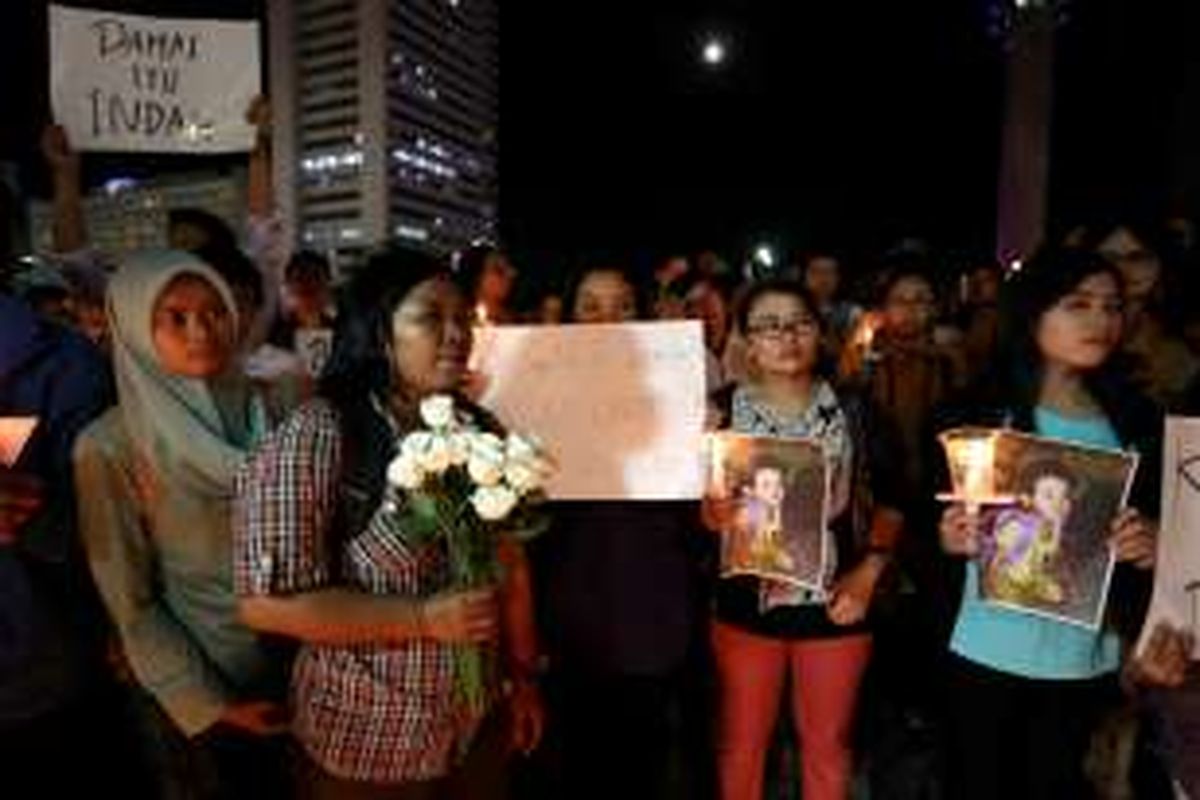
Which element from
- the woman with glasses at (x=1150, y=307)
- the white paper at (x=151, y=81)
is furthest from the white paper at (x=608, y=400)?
the woman with glasses at (x=1150, y=307)

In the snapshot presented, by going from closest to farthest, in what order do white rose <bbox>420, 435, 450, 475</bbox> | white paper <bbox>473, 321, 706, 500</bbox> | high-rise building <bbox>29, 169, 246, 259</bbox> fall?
white rose <bbox>420, 435, 450, 475</bbox> < white paper <bbox>473, 321, 706, 500</bbox> < high-rise building <bbox>29, 169, 246, 259</bbox>

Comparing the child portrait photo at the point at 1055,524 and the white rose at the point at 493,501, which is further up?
the white rose at the point at 493,501

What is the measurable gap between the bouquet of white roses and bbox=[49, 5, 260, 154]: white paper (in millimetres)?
2260

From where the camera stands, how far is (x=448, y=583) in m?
2.57

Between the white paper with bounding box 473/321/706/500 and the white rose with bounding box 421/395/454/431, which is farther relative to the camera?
the white paper with bounding box 473/321/706/500

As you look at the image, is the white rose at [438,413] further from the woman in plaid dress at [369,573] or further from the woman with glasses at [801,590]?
the woman with glasses at [801,590]

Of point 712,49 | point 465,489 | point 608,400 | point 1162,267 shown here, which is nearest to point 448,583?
point 465,489

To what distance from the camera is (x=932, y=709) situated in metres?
4.85

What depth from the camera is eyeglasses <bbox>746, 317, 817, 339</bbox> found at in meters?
3.57

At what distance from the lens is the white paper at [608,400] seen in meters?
3.33

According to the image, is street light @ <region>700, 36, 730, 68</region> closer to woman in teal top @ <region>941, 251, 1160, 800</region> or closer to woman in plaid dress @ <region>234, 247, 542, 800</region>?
woman in teal top @ <region>941, 251, 1160, 800</region>

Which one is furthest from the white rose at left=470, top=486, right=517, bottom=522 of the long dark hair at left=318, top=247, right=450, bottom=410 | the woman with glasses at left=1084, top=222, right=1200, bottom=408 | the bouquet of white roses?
the woman with glasses at left=1084, top=222, right=1200, bottom=408

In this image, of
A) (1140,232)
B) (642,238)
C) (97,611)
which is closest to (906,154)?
(642,238)

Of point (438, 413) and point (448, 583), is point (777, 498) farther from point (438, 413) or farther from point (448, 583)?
point (438, 413)
